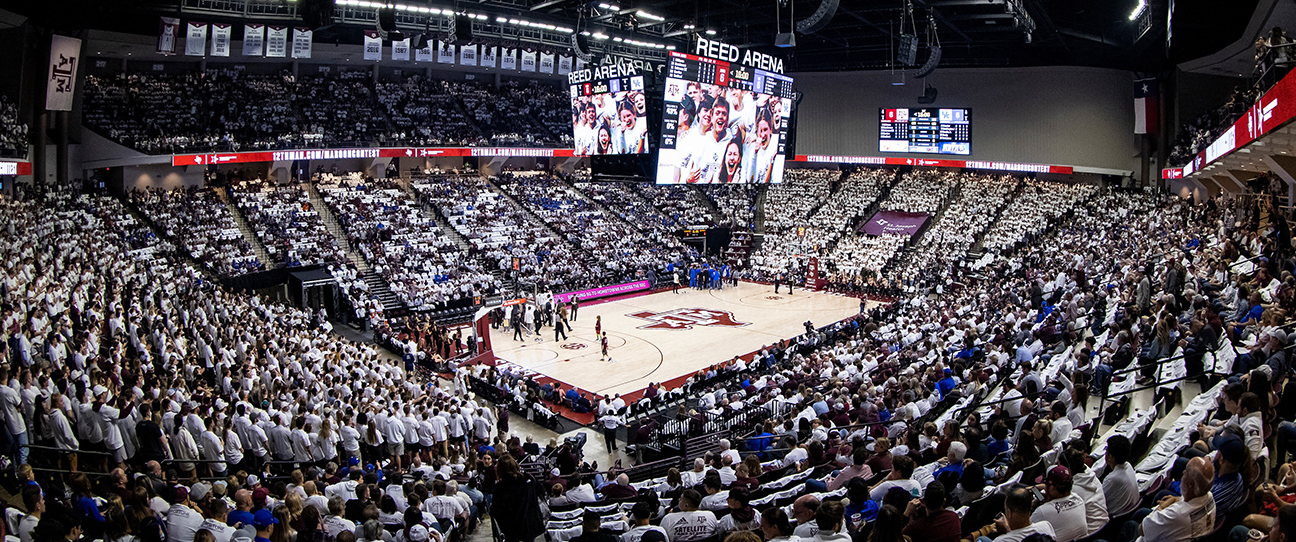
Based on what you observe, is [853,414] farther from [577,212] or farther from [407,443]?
[577,212]

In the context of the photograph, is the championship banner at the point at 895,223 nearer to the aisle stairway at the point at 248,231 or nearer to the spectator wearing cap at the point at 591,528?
the aisle stairway at the point at 248,231

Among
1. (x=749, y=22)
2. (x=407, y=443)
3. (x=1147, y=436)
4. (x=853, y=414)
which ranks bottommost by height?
(x=407, y=443)

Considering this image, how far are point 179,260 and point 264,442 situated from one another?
19.4m

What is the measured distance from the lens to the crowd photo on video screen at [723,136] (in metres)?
31.0

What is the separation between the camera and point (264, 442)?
467 inches

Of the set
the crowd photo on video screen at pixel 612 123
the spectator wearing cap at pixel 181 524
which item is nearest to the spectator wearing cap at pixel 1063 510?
the spectator wearing cap at pixel 181 524

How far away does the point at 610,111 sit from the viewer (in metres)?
33.1

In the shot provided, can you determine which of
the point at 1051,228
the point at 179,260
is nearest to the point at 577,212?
the point at 179,260

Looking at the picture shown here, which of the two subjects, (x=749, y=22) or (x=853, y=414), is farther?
(x=749, y=22)

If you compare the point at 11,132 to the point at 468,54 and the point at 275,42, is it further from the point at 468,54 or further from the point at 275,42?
the point at 468,54

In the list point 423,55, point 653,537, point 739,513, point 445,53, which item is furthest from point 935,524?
point 423,55

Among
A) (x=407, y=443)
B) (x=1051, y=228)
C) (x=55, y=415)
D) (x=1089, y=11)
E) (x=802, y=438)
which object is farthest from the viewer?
(x=1051, y=228)

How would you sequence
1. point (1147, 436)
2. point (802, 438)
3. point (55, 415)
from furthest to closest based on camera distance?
point (802, 438)
point (55, 415)
point (1147, 436)

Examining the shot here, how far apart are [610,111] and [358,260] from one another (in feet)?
36.7
